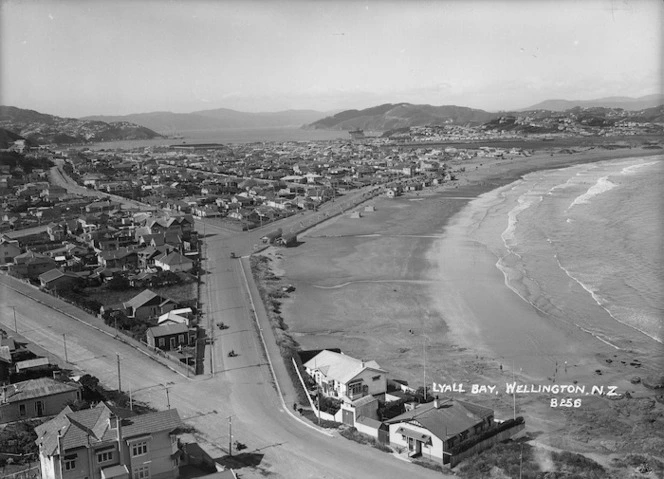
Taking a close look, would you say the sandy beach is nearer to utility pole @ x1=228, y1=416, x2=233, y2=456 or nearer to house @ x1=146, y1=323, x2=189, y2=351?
house @ x1=146, y1=323, x2=189, y2=351

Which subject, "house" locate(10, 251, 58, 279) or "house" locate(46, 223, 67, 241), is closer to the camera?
"house" locate(10, 251, 58, 279)

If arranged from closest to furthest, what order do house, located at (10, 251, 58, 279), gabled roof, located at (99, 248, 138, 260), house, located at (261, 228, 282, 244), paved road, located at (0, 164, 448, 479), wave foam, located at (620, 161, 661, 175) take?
paved road, located at (0, 164, 448, 479) → house, located at (10, 251, 58, 279) → gabled roof, located at (99, 248, 138, 260) → house, located at (261, 228, 282, 244) → wave foam, located at (620, 161, 661, 175)

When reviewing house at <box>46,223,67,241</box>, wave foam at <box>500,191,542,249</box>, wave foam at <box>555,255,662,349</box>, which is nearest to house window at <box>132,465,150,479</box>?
wave foam at <box>555,255,662,349</box>

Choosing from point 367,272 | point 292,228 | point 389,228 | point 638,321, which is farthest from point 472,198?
point 638,321

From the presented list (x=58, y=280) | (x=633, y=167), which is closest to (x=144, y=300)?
(x=58, y=280)

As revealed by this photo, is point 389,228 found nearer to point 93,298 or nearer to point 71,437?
point 93,298

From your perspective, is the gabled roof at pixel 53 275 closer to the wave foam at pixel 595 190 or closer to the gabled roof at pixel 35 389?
the gabled roof at pixel 35 389
